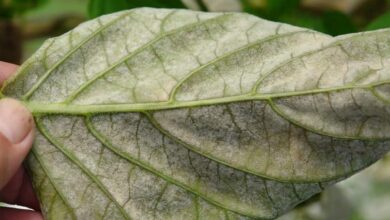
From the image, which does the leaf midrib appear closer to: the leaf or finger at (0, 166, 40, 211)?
the leaf

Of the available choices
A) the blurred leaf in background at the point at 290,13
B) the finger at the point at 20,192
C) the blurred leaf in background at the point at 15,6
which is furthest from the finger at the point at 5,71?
the blurred leaf in background at the point at 15,6

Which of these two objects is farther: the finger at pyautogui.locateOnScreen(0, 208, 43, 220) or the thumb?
the finger at pyautogui.locateOnScreen(0, 208, 43, 220)

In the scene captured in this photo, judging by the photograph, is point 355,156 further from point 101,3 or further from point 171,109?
point 101,3

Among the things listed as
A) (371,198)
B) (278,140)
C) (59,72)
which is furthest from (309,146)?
(371,198)

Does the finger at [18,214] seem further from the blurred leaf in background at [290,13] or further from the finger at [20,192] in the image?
the blurred leaf in background at [290,13]

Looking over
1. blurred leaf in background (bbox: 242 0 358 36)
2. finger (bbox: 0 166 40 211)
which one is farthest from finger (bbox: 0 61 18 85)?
blurred leaf in background (bbox: 242 0 358 36)

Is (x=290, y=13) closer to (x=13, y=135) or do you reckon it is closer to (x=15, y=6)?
(x=13, y=135)

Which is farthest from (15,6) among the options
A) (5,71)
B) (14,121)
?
(14,121)

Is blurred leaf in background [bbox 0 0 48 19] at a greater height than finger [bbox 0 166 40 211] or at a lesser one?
greater

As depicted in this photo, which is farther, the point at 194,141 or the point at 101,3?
the point at 101,3
